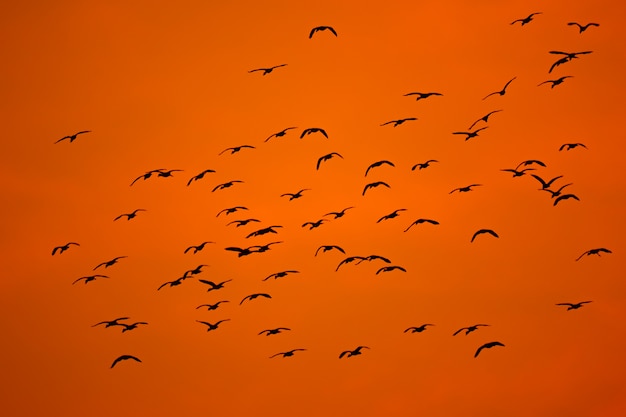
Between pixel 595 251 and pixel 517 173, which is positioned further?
pixel 595 251

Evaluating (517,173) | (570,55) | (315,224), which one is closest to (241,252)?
(315,224)

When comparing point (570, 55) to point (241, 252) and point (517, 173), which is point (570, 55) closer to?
point (517, 173)

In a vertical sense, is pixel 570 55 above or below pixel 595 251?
above

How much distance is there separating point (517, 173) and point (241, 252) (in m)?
11.1

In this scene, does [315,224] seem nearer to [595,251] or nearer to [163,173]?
[163,173]

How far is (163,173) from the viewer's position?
42.6m

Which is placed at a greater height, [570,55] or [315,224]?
[570,55]

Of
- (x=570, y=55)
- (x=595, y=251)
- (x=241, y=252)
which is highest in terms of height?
(x=570, y=55)

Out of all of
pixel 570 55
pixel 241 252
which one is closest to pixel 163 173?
pixel 241 252

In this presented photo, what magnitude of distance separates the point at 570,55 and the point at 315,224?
39.1 ft

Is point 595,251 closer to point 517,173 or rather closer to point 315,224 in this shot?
point 517,173

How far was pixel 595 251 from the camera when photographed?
1720 inches

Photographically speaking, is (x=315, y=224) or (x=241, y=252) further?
(x=315, y=224)

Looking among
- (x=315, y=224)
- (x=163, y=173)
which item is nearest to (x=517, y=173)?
(x=315, y=224)
